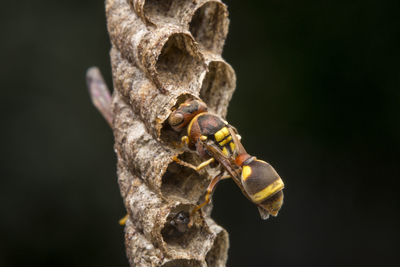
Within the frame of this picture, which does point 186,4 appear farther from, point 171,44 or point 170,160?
point 170,160

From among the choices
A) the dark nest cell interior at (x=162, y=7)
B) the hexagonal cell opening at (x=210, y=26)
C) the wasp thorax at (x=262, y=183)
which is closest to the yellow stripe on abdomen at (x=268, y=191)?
the wasp thorax at (x=262, y=183)

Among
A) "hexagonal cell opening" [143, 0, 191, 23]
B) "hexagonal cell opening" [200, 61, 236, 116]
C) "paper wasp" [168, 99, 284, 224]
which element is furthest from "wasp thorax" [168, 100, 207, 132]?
"hexagonal cell opening" [143, 0, 191, 23]

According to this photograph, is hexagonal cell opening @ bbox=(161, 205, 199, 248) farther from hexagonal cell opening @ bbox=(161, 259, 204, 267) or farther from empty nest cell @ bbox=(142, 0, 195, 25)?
empty nest cell @ bbox=(142, 0, 195, 25)

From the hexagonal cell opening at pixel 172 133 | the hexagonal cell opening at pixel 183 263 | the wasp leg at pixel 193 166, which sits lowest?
the hexagonal cell opening at pixel 183 263

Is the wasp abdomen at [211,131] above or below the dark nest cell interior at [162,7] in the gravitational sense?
below

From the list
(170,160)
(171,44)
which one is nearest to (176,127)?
(170,160)

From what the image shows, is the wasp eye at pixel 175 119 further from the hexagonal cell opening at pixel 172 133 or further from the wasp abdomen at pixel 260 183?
the wasp abdomen at pixel 260 183

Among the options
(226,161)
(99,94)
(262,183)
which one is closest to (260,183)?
(262,183)
